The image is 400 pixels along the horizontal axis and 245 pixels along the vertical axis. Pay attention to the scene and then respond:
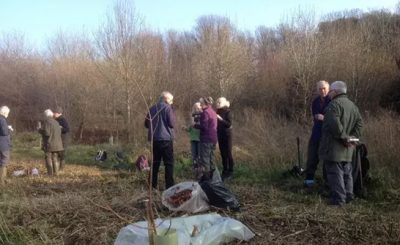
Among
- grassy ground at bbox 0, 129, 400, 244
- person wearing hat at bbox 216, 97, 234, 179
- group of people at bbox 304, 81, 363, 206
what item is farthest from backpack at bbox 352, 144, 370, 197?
person wearing hat at bbox 216, 97, 234, 179

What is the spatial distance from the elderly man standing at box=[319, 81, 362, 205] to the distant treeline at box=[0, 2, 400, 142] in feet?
40.7

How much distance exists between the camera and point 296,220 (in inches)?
202

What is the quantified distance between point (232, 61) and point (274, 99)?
11.6ft

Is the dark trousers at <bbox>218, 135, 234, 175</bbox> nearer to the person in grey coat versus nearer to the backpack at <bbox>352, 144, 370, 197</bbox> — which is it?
the backpack at <bbox>352, 144, 370, 197</bbox>

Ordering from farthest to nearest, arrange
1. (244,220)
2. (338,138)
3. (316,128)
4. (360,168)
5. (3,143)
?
1. (3,143)
2. (316,128)
3. (360,168)
4. (338,138)
5. (244,220)

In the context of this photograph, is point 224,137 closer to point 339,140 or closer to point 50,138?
point 339,140

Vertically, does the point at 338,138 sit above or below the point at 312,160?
above

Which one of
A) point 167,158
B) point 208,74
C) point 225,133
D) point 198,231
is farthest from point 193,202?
point 208,74

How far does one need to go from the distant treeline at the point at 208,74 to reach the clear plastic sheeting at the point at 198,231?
1467 centimetres

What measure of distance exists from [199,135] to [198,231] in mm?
5310

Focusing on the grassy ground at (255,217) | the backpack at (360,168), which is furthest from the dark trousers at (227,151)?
the backpack at (360,168)

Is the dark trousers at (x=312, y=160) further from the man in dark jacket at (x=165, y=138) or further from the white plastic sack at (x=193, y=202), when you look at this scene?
the white plastic sack at (x=193, y=202)

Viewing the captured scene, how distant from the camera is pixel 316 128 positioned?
816 centimetres

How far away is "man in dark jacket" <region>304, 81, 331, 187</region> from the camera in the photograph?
800cm
